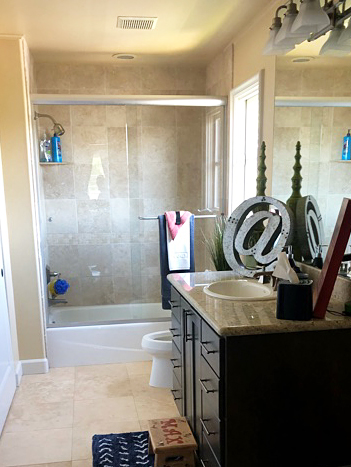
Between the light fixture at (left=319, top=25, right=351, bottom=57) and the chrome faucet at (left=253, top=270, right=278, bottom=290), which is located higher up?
the light fixture at (left=319, top=25, right=351, bottom=57)

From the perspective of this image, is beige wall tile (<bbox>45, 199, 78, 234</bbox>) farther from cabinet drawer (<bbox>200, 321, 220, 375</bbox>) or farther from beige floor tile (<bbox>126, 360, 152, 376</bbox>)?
cabinet drawer (<bbox>200, 321, 220, 375</bbox>)

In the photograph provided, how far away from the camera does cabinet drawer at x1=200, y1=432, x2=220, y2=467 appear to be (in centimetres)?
177

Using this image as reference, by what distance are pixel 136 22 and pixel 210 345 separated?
2.20m

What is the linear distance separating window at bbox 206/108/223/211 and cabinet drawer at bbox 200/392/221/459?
209 centimetres

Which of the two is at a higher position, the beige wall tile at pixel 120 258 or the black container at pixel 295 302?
the black container at pixel 295 302

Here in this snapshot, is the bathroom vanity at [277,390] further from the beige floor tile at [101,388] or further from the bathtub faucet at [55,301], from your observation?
the bathtub faucet at [55,301]

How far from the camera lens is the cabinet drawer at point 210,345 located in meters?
1.66

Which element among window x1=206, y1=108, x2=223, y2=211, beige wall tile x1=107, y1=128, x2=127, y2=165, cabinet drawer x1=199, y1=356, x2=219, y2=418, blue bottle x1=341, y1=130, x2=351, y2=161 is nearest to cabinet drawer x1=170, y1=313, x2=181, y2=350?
cabinet drawer x1=199, y1=356, x2=219, y2=418

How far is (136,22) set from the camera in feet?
9.27

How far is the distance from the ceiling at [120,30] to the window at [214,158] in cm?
56

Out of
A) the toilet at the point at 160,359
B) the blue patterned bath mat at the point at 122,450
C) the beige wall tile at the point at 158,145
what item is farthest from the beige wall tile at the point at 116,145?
the blue patterned bath mat at the point at 122,450

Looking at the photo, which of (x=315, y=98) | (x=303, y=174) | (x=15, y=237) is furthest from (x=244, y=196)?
(x=15, y=237)

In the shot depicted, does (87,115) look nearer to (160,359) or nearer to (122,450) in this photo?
(160,359)

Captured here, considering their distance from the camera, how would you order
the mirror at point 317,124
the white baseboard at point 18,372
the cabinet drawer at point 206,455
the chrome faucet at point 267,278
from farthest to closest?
the white baseboard at point 18,372 < the chrome faucet at point 267,278 < the mirror at point 317,124 < the cabinet drawer at point 206,455
